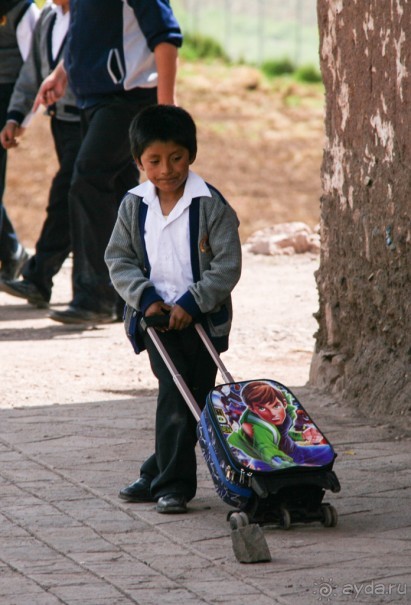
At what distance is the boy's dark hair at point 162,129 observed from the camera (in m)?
4.95

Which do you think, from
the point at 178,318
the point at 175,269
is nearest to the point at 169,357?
the point at 178,318

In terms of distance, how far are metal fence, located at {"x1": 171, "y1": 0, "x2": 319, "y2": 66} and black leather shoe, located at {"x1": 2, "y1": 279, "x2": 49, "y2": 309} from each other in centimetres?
1950

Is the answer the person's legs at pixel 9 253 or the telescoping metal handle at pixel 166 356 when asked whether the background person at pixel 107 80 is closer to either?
the person's legs at pixel 9 253

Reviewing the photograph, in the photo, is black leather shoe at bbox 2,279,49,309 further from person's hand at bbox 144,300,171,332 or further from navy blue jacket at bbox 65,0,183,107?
person's hand at bbox 144,300,171,332

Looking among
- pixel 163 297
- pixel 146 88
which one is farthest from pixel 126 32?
pixel 163 297

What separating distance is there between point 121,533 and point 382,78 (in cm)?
260

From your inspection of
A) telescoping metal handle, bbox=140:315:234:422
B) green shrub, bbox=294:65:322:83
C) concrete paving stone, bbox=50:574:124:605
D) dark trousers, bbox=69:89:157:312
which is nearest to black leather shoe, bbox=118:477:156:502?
telescoping metal handle, bbox=140:315:234:422

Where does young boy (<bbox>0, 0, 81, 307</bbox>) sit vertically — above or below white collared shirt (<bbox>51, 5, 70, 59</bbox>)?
below

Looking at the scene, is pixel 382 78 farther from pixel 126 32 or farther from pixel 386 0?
pixel 126 32

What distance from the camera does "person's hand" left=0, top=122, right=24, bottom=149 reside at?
8.98 metres

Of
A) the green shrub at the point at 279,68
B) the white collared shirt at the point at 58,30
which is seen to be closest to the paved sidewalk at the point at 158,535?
the white collared shirt at the point at 58,30

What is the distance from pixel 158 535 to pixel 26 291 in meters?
4.66

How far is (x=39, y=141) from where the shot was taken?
2116cm

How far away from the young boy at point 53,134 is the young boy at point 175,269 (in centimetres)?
390
